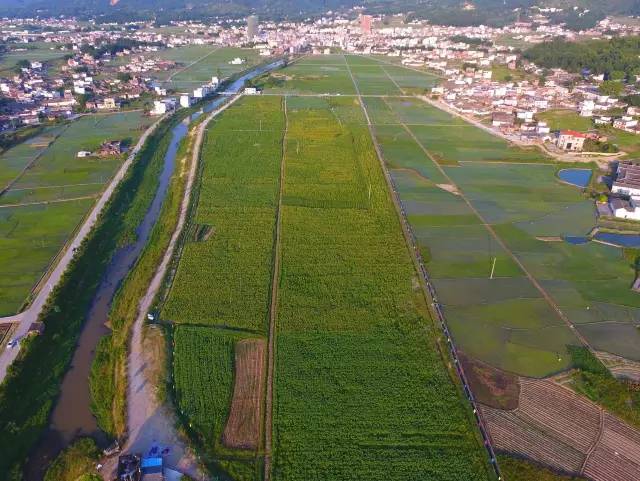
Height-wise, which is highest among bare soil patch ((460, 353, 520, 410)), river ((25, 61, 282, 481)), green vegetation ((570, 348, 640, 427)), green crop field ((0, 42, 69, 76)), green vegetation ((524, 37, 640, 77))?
green vegetation ((524, 37, 640, 77))

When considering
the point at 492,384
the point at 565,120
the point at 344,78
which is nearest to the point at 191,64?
the point at 344,78

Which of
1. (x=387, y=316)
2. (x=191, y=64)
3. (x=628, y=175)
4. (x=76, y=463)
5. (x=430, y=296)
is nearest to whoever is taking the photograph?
(x=76, y=463)

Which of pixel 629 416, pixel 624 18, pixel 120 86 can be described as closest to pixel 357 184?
pixel 629 416

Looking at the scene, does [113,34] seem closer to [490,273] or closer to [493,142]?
[493,142]

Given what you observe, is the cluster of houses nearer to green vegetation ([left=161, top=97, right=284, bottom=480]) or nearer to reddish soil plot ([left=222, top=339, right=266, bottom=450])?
green vegetation ([left=161, top=97, right=284, bottom=480])

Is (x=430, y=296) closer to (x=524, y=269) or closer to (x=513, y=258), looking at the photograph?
(x=524, y=269)

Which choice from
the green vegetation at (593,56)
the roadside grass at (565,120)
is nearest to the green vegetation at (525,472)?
the roadside grass at (565,120)

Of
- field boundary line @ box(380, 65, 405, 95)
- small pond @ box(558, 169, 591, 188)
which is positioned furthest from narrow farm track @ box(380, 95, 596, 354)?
field boundary line @ box(380, 65, 405, 95)

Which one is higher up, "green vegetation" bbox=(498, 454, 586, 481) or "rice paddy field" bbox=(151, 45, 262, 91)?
"rice paddy field" bbox=(151, 45, 262, 91)
